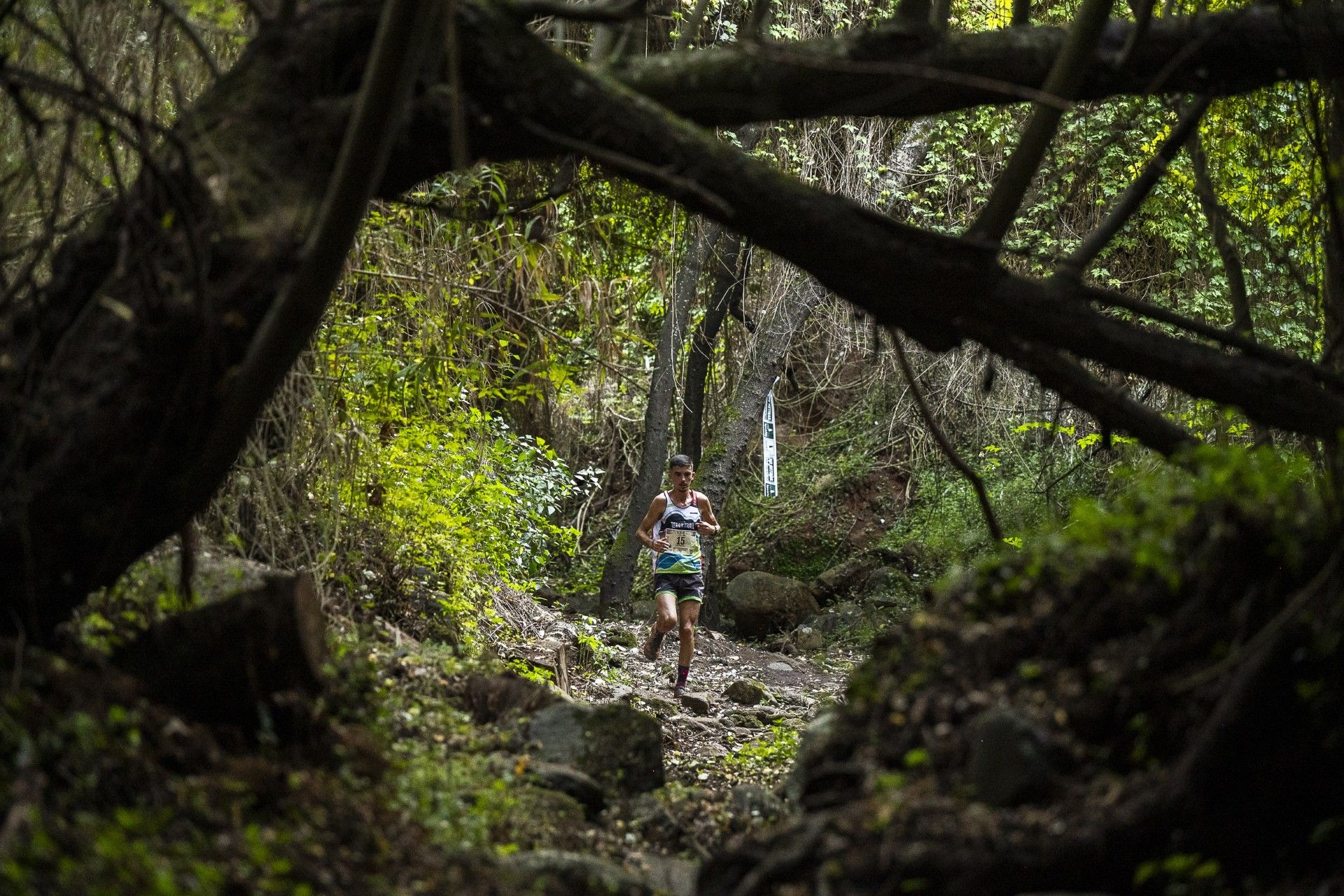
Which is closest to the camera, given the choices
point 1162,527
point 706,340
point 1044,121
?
point 1162,527

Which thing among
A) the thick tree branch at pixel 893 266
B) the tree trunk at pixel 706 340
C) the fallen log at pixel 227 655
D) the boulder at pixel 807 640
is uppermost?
the tree trunk at pixel 706 340

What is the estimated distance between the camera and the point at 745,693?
10.0 m

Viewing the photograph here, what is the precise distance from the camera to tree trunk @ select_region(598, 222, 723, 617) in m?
12.8

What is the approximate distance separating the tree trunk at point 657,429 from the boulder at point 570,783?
7.00 metres

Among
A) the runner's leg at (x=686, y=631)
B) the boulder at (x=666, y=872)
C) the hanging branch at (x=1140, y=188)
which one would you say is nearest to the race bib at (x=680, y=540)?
the runner's leg at (x=686, y=631)

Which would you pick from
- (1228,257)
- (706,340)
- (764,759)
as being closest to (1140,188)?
(1228,257)

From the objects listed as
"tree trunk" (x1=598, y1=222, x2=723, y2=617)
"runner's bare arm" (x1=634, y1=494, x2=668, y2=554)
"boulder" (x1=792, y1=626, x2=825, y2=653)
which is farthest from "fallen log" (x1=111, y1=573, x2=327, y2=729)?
"boulder" (x1=792, y1=626, x2=825, y2=653)

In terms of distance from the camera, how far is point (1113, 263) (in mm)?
15391

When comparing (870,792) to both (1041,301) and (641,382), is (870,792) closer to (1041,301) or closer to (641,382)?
(1041,301)

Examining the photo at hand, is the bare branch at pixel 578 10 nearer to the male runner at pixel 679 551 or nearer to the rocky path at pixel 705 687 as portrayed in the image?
the rocky path at pixel 705 687

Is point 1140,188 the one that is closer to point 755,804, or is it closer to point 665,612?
point 755,804

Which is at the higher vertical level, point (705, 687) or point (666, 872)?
point (705, 687)

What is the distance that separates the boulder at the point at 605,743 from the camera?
585 cm

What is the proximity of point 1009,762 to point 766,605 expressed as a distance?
10.9m
